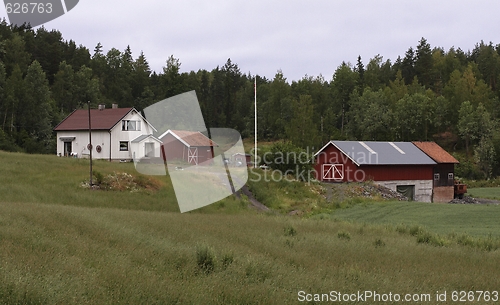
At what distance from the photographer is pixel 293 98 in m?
101

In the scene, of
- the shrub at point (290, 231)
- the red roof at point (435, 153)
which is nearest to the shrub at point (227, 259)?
the shrub at point (290, 231)

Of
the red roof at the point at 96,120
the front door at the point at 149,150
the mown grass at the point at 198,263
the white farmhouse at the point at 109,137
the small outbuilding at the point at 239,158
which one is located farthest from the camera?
the small outbuilding at the point at 239,158

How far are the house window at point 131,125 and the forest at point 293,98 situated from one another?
15.6 metres

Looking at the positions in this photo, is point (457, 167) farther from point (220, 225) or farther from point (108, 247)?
point (108, 247)

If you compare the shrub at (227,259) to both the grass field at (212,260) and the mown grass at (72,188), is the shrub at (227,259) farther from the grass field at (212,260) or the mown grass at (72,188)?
the mown grass at (72,188)

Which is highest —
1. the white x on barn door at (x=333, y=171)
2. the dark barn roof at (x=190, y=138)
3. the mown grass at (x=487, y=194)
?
the dark barn roof at (x=190, y=138)

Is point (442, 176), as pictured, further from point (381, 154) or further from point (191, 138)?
point (191, 138)

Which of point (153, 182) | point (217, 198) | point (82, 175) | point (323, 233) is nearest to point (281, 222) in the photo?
point (323, 233)

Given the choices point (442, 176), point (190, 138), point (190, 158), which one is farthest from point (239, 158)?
point (442, 176)

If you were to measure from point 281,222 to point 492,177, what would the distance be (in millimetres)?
65278

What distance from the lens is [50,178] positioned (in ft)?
99.9

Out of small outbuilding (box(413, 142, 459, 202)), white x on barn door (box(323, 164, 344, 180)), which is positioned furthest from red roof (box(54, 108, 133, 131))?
small outbuilding (box(413, 142, 459, 202))

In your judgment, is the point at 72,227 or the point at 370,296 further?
the point at 72,227

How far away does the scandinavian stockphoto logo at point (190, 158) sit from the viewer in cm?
3025
